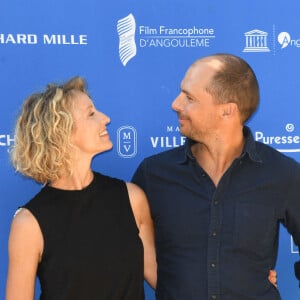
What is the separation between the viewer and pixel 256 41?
2396mm

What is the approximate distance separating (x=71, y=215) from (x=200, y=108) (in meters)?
0.54

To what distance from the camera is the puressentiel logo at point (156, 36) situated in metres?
2.30

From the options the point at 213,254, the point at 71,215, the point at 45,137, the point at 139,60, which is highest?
the point at 139,60

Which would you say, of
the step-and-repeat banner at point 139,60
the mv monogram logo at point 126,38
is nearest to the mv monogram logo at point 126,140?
the step-and-repeat banner at point 139,60

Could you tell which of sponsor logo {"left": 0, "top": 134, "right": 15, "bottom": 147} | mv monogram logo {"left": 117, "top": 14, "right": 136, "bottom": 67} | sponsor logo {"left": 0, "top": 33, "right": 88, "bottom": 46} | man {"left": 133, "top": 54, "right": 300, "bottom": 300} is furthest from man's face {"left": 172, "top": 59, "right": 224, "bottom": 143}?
sponsor logo {"left": 0, "top": 134, "right": 15, "bottom": 147}

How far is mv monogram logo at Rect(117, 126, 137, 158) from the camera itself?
2340 millimetres

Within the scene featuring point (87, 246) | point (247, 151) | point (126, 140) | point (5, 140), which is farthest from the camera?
point (126, 140)

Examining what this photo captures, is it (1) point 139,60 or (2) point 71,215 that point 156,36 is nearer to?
(1) point 139,60

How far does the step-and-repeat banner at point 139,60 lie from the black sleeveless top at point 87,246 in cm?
56

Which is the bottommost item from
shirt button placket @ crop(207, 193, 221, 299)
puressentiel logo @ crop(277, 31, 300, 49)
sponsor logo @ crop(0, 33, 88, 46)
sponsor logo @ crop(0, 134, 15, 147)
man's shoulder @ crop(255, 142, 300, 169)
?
shirt button placket @ crop(207, 193, 221, 299)

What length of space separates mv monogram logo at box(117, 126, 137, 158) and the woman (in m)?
0.48

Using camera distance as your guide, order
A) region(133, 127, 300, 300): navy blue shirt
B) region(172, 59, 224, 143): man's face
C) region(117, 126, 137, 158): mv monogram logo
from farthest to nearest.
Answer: region(117, 126, 137, 158): mv monogram logo
region(172, 59, 224, 143): man's face
region(133, 127, 300, 300): navy blue shirt

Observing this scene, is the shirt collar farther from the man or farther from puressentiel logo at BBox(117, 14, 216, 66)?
puressentiel logo at BBox(117, 14, 216, 66)

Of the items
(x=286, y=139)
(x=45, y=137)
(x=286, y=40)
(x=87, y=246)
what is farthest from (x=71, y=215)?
(x=286, y=40)
